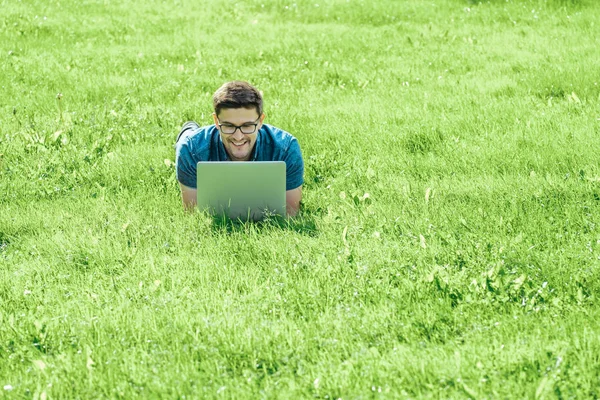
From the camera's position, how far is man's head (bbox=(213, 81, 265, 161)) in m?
5.10

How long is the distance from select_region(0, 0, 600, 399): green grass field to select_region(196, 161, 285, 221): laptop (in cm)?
16

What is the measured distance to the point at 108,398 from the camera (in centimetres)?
332

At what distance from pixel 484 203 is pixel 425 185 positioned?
552mm

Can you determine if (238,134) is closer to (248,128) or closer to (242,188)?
(248,128)

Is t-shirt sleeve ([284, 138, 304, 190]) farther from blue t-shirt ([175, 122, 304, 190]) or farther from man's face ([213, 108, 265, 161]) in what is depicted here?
man's face ([213, 108, 265, 161])

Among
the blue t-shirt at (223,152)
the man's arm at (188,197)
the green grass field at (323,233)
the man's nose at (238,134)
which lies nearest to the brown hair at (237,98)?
the man's nose at (238,134)

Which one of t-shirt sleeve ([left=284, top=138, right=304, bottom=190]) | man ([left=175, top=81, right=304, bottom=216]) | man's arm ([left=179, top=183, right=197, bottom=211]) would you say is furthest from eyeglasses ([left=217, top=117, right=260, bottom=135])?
man's arm ([left=179, top=183, right=197, bottom=211])

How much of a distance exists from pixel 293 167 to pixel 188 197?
0.75m

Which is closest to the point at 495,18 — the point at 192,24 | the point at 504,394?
the point at 192,24

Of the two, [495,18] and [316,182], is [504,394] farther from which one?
[495,18]

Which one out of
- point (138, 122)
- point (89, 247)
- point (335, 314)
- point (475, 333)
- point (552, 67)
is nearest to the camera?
point (475, 333)

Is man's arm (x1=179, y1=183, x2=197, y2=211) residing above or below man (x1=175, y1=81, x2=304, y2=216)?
below

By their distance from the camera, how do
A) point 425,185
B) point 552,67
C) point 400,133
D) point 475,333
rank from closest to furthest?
point 475,333
point 425,185
point 400,133
point 552,67

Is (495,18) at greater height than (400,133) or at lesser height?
greater
